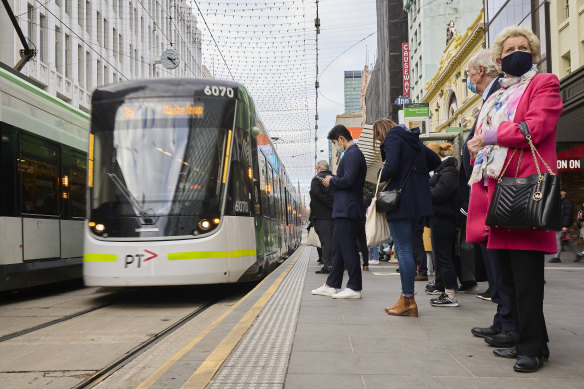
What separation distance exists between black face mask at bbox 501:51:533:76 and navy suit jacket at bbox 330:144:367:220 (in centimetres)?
301

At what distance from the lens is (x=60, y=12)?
96.3 feet

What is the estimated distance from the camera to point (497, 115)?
13.1 ft

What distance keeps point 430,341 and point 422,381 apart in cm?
117

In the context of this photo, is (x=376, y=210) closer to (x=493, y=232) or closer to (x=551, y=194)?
(x=493, y=232)

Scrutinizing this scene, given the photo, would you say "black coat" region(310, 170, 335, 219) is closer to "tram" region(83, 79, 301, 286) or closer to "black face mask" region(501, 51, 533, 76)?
"tram" region(83, 79, 301, 286)

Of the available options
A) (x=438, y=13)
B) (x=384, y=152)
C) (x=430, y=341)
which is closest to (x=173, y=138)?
(x=384, y=152)

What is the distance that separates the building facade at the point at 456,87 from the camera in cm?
3266

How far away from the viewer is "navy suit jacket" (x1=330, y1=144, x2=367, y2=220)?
6.81 metres

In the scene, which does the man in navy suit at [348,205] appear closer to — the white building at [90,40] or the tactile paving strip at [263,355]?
the tactile paving strip at [263,355]

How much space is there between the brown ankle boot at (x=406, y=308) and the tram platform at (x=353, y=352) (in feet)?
0.35

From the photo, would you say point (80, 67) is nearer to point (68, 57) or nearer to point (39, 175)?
point (68, 57)

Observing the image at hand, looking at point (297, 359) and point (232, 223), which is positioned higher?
point (232, 223)

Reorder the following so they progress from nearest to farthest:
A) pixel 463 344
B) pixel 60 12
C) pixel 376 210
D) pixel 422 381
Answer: pixel 422 381, pixel 463 344, pixel 376 210, pixel 60 12

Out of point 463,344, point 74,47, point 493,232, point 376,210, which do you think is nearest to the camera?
point 493,232
